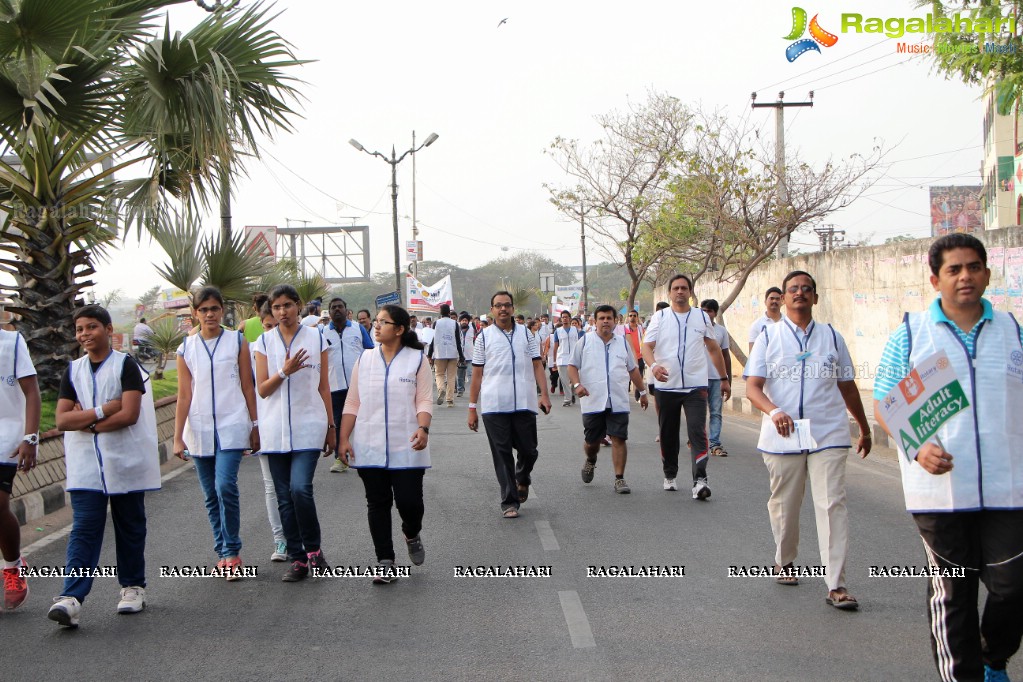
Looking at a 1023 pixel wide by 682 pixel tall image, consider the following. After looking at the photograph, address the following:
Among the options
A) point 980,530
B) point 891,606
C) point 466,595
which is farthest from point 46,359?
point 980,530

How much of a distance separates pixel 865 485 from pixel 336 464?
19.2ft

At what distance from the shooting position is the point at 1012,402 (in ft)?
13.1

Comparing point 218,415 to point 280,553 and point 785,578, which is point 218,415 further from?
point 785,578

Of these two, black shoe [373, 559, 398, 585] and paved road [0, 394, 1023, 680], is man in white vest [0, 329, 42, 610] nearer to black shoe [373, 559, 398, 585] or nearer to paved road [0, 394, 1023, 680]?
paved road [0, 394, 1023, 680]

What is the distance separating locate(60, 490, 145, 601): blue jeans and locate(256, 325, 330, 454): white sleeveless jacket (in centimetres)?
93

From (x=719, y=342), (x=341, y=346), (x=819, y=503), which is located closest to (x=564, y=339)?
(x=719, y=342)

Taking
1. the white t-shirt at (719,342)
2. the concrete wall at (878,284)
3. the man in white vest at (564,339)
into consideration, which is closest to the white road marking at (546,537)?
the white t-shirt at (719,342)

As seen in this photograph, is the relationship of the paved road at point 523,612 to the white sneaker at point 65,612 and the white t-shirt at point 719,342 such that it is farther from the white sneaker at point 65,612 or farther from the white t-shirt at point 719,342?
the white t-shirt at point 719,342

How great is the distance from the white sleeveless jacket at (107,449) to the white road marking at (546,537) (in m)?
2.81

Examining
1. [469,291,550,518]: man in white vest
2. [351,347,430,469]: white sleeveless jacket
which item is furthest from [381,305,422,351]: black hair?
[469,291,550,518]: man in white vest

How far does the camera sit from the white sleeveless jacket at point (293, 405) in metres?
6.65

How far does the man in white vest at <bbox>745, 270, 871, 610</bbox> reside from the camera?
5.84 meters

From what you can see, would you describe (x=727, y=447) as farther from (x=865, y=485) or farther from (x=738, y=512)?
(x=738, y=512)

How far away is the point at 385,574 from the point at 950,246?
3.99 m
